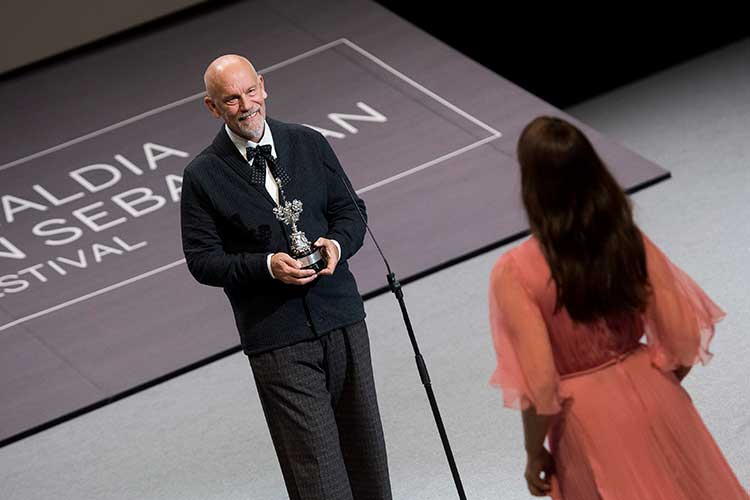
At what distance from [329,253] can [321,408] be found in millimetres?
413

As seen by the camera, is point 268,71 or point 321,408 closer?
point 321,408

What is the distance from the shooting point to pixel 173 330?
6055mm

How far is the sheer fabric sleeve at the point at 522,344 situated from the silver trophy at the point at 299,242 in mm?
864

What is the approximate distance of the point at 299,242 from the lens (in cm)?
386

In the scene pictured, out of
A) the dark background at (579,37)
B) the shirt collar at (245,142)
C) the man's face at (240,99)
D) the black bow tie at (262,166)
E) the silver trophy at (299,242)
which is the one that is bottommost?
the dark background at (579,37)

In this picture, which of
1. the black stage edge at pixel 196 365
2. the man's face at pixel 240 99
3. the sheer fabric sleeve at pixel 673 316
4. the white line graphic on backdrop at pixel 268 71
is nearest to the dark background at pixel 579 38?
the white line graphic on backdrop at pixel 268 71

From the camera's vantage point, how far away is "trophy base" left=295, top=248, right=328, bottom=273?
12.6 feet

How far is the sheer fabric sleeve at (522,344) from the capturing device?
3014 mm

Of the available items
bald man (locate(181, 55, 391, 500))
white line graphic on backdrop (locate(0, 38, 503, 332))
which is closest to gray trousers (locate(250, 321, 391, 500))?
bald man (locate(181, 55, 391, 500))

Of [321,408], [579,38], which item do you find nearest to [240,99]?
[321,408]

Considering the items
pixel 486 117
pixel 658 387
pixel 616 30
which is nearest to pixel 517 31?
pixel 616 30

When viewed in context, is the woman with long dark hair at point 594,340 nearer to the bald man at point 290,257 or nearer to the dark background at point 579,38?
the bald man at point 290,257

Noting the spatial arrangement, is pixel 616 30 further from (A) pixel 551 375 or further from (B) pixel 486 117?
(A) pixel 551 375

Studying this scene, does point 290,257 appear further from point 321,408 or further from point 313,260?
point 321,408
